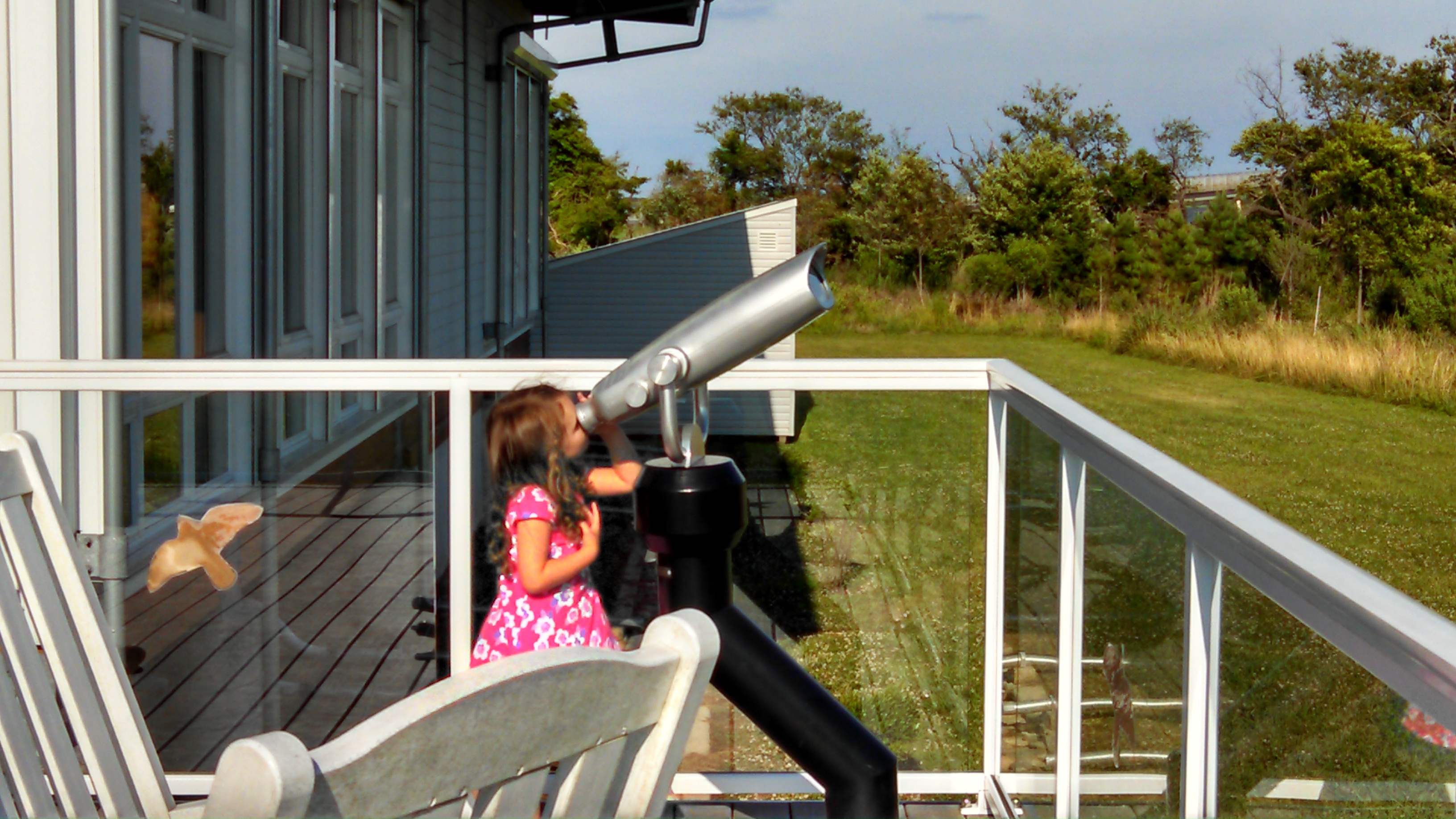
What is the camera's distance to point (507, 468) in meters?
2.54

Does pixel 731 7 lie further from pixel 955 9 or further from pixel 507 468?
pixel 507 468

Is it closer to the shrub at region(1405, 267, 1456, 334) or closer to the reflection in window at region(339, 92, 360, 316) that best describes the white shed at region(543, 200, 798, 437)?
the reflection in window at region(339, 92, 360, 316)

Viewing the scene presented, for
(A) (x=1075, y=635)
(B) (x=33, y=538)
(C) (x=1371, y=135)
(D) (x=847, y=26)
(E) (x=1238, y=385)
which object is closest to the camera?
(B) (x=33, y=538)

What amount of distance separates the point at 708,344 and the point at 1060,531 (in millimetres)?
1108

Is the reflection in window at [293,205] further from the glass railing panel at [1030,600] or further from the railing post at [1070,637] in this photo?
the railing post at [1070,637]

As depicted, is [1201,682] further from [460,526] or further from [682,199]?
[682,199]

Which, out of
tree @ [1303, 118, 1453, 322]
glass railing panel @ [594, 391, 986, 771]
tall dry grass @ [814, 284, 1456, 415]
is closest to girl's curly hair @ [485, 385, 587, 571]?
glass railing panel @ [594, 391, 986, 771]

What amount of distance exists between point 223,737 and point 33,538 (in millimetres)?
1449

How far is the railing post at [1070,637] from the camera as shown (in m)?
2.32

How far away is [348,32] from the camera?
259 inches

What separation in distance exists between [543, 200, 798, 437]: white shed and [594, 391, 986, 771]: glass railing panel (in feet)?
34.3

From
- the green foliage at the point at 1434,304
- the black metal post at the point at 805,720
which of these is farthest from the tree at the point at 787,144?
the black metal post at the point at 805,720

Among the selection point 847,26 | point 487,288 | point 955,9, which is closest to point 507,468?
point 487,288

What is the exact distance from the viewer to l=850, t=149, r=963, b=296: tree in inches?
1152
